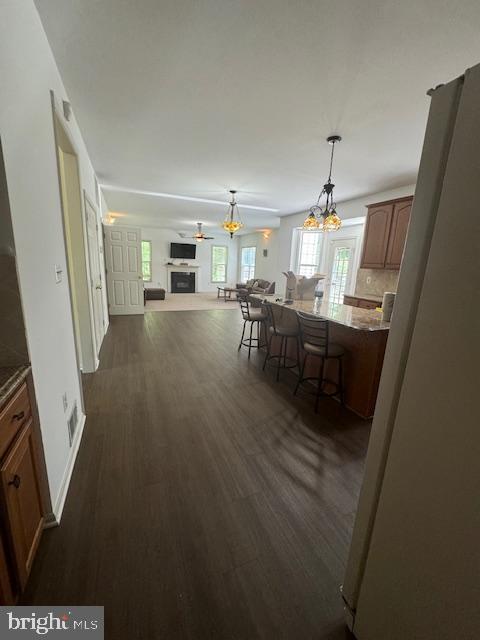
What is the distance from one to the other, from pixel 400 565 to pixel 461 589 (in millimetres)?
202

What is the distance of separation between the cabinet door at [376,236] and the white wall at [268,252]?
412 cm

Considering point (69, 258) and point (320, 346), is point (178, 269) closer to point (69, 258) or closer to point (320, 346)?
point (69, 258)

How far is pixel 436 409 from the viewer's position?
0.70 metres

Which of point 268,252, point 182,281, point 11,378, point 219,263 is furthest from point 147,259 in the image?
point 11,378

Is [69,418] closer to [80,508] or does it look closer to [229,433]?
[80,508]

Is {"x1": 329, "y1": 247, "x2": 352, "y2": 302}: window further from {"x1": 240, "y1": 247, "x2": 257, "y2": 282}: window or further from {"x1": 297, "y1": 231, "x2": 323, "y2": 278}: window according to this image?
{"x1": 240, "y1": 247, "x2": 257, "y2": 282}: window

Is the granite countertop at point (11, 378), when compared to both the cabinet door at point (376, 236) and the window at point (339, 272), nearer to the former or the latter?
the cabinet door at point (376, 236)

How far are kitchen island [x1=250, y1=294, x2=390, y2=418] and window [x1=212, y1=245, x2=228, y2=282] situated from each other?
9.00 meters

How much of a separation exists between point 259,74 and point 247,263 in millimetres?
9313

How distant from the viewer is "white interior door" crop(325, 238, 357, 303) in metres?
5.93

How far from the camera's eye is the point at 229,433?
218 cm

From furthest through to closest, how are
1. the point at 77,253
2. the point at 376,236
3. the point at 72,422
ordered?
the point at 376,236, the point at 77,253, the point at 72,422

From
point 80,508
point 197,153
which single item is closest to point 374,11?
point 197,153

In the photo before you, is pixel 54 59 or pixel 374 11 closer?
pixel 374 11
